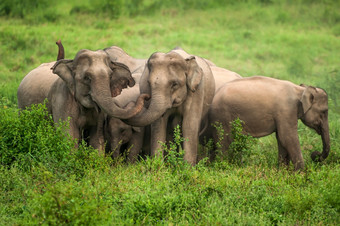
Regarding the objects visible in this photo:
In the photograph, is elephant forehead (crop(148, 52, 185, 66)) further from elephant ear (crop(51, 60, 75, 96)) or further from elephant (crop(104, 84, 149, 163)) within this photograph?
elephant ear (crop(51, 60, 75, 96))

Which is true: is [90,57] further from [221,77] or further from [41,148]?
[221,77]

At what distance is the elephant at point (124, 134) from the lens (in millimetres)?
7020

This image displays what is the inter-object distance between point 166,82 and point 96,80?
796mm

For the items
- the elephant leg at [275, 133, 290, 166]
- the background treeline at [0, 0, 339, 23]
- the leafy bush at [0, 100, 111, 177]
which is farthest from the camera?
the background treeline at [0, 0, 339, 23]

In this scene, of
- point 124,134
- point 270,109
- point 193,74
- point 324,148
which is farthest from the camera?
point 324,148

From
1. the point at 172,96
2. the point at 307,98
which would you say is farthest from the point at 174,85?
the point at 307,98

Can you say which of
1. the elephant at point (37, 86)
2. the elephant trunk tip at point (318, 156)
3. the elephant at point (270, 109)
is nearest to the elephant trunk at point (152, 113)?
the elephant at point (270, 109)

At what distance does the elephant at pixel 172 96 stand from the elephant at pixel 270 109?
1.29ft

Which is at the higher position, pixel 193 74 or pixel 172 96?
pixel 193 74

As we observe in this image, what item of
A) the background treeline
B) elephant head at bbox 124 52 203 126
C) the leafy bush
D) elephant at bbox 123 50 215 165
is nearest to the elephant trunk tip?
elephant at bbox 123 50 215 165

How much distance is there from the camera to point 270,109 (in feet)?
23.8

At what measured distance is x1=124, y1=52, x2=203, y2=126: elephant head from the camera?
6.31 metres

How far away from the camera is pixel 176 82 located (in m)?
6.58

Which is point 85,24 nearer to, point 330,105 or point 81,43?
point 81,43
